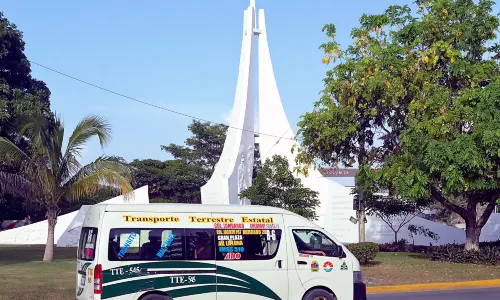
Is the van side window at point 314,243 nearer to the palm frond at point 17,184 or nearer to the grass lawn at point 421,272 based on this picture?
the grass lawn at point 421,272

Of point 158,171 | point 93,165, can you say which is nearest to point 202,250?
point 93,165

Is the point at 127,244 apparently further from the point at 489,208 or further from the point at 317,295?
the point at 489,208

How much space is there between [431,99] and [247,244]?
41.2ft

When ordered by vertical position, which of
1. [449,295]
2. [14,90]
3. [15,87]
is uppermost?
[15,87]

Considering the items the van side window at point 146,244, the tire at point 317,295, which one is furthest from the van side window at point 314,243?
the van side window at point 146,244

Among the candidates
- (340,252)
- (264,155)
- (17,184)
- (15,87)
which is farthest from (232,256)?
(264,155)

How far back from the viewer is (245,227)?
1141 centimetres

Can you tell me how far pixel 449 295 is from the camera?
1619 cm

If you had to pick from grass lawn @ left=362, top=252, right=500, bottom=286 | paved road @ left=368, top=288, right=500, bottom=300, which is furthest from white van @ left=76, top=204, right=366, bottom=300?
grass lawn @ left=362, top=252, right=500, bottom=286

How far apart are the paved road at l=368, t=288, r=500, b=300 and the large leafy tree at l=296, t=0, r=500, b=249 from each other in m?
4.34

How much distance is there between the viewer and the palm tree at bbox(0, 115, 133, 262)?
20734 millimetres

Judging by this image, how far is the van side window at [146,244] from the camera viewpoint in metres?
10.6

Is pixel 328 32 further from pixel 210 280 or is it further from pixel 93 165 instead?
pixel 210 280

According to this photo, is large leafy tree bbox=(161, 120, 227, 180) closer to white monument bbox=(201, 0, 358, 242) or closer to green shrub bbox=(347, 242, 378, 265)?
white monument bbox=(201, 0, 358, 242)
